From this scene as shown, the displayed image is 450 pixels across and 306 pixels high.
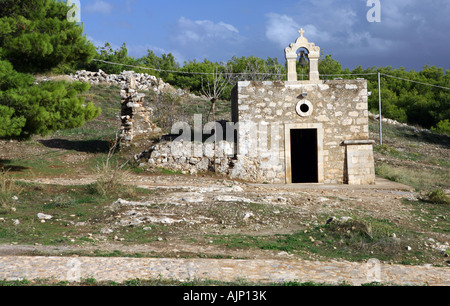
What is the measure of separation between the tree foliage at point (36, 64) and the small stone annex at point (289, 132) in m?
3.72

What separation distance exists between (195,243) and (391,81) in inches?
1847

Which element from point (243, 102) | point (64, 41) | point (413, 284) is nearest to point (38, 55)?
point (64, 41)

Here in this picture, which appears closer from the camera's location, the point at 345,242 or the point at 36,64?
the point at 345,242

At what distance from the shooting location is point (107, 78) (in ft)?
131

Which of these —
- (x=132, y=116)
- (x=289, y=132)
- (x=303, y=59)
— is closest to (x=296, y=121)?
(x=289, y=132)

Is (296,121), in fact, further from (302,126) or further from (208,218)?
(208,218)

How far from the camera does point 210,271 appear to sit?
19.6 ft

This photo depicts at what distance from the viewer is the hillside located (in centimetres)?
786

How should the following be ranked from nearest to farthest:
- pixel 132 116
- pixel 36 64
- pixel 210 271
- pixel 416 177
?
pixel 210 271
pixel 36 64
pixel 416 177
pixel 132 116

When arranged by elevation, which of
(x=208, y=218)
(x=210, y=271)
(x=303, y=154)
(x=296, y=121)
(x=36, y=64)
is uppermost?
(x=36, y=64)

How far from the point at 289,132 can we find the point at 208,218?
7.63 meters

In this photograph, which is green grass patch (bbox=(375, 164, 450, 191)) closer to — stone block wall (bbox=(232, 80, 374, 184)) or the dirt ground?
the dirt ground

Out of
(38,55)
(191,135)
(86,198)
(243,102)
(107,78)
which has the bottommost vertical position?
(86,198)
